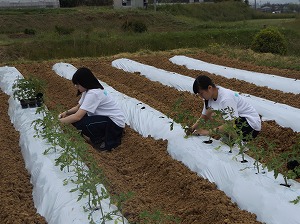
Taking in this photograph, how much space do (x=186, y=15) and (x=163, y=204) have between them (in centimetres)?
3275

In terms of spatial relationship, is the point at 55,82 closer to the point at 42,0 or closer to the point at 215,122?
the point at 215,122

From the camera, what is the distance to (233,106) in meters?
4.45

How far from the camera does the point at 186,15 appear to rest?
35219 millimetres

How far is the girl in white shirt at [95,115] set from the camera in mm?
5004

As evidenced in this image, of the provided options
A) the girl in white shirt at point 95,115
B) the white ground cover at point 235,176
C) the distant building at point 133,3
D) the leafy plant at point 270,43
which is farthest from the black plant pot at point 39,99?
the distant building at point 133,3

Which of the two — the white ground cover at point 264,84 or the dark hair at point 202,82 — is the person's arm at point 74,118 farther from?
the white ground cover at point 264,84

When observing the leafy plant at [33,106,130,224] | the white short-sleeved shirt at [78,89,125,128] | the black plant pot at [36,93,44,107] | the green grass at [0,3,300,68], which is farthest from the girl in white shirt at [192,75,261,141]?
the green grass at [0,3,300,68]

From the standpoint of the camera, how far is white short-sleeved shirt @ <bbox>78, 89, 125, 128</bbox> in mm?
5035

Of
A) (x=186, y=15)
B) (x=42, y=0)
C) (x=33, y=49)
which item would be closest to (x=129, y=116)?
(x=33, y=49)

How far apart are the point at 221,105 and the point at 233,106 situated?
0.45 feet

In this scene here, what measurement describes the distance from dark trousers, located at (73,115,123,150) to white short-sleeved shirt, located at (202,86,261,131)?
4.36 feet

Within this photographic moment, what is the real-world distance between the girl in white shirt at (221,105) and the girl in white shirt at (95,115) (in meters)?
1.18

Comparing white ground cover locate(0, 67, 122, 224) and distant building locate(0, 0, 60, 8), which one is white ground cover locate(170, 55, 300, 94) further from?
distant building locate(0, 0, 60, 8)

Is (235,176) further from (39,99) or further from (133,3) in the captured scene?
(133,3)
